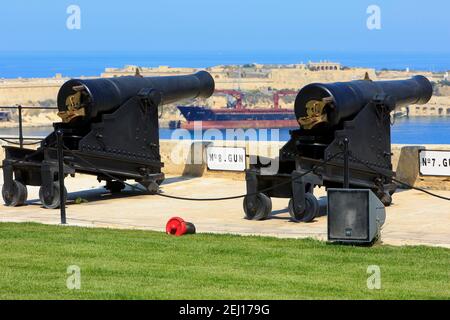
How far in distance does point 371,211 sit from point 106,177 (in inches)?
202

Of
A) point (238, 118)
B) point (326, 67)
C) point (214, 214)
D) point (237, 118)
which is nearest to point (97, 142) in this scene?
point (214, 214)

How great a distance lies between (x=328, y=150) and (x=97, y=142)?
303 cm

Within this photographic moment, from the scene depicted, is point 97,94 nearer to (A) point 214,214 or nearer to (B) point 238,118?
(A) point 214,214

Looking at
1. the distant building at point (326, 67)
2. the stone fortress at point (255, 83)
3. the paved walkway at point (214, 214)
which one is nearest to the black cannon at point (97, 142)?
the paved walkway at point (214, 214)

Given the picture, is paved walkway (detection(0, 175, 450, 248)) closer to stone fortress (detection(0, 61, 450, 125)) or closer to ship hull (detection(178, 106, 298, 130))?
stone fortress (detection(0, 61, 450, 125))

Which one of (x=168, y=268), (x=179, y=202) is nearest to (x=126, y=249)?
(x=168, y=268)

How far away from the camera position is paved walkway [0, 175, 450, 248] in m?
12.0

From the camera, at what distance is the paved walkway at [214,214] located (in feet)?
39.4

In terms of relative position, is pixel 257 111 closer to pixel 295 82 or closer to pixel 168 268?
pixel 295 82

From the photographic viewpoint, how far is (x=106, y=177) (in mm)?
15164

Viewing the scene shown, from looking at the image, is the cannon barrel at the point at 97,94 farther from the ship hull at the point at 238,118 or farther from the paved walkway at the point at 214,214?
the ship hull at the point at 238,118

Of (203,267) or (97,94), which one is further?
(97,94)

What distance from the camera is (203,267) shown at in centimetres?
962

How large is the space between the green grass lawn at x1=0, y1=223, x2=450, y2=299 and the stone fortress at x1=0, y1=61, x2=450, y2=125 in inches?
3083
